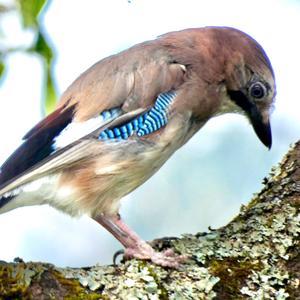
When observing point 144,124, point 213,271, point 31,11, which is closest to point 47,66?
point 31,11

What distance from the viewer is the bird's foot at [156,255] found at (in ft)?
10.5

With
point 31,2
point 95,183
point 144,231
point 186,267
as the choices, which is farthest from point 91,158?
point 144,231

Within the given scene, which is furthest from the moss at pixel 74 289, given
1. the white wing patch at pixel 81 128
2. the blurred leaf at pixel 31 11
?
the white wing patch at pixel 81 128

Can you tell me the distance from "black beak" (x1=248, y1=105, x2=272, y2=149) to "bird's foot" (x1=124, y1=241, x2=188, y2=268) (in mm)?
1146

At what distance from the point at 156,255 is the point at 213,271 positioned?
248 mm

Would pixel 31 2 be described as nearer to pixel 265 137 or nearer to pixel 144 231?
pixel 265 137

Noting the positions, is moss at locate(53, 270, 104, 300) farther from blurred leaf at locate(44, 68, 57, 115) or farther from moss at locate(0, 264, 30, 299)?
blurred leaf at locate(44, 68, 57, 115)

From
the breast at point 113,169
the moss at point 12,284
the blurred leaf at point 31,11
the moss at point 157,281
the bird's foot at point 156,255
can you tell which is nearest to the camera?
the blurred leaf at point 31,11

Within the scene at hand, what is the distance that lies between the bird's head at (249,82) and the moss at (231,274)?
1.31m

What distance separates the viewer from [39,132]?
3877 mm

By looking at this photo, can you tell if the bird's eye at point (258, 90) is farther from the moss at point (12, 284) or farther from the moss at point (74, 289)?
the moss at point (12, 284)

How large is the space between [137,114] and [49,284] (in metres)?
1.27

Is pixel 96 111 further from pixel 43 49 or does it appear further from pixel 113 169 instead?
pixel 43 49

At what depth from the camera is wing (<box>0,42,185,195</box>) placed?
3796 millimetres
